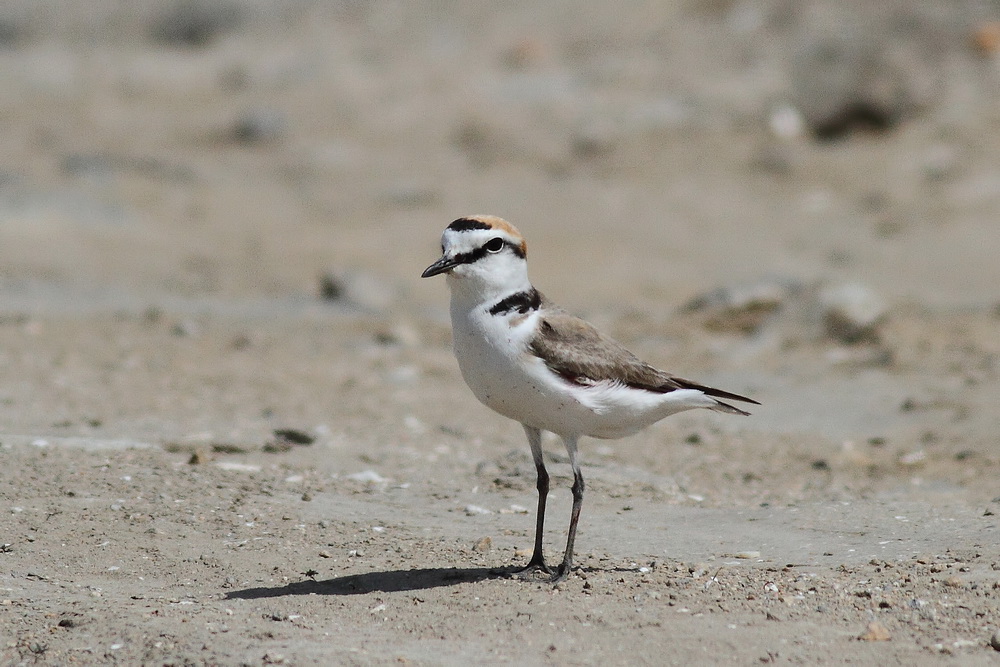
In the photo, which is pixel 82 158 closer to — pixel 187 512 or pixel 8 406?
pixel 8 406

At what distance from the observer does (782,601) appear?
5.36 metres

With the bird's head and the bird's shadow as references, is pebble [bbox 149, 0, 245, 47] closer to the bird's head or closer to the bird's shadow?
the bird's head

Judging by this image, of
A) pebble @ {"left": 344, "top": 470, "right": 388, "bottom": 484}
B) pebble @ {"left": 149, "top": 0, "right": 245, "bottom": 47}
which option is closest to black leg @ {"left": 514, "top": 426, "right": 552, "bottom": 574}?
pebble @ {"left": 344, "top": 470, "right": 388, "bottom": 484}

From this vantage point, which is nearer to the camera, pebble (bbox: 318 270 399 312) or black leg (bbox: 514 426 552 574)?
black leg (bbox: 514 426 552 574)

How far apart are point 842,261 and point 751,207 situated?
7.36 feet

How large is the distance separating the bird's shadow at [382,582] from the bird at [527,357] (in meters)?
0.23

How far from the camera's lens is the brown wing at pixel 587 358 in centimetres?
559

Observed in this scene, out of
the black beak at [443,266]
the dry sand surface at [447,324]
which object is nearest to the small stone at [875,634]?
the dry sand surface at [447,324]

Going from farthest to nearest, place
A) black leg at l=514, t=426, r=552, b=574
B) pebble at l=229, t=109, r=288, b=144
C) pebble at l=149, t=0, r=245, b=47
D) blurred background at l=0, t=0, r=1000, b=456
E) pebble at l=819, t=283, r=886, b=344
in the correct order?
pebble at l=149, t=0, r=245, b=47 → pebble at l=229, t=109, r=288, b=144 → pebble at l=819, t=283, r=886, b=344 → blurred background at l=0, t=0, r=1000, b=456 → black leg at l=514, t=426, r=552, b=574

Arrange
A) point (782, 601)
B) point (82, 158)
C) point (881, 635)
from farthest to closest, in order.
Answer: point (82, 158) → point (782, 601) → point (881, 635)

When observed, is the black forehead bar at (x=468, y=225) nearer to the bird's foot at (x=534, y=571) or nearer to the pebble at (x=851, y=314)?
the bird's foot at (x=534, y=571)

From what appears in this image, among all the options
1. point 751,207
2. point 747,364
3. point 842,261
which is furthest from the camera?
point 751,207

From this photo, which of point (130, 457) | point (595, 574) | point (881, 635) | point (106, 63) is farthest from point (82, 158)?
point (881, 635)

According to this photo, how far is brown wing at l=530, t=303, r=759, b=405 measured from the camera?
559 centimetres
